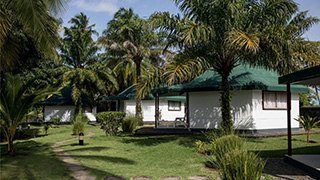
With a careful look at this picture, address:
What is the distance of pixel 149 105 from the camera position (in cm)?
2703

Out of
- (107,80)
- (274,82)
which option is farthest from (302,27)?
(107,80)

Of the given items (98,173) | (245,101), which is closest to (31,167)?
(98,173)

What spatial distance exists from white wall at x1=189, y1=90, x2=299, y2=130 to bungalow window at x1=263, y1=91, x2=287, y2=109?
0.98 ft

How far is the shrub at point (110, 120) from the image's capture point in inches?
564

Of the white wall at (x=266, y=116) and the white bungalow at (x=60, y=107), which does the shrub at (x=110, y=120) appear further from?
the white bungalow at (x=60, y=107)

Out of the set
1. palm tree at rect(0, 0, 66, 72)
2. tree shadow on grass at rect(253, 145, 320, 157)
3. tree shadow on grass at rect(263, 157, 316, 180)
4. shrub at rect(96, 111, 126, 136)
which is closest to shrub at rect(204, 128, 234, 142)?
tree shadow on grass at rect(263, 157, 316, 180)

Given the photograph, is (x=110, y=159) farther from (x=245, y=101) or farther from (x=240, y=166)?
(x=245, y=101)

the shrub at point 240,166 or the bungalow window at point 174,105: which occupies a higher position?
the bungalow window at point 174,105

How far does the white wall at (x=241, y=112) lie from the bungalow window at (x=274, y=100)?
0.98 ft

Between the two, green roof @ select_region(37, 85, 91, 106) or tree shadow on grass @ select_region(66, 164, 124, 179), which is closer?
tree shadow on grass @ select_region(66, 164, 124, 179)

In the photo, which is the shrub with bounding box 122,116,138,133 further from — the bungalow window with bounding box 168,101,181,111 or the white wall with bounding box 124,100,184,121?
the bungalow window with bounding box 168,101,181,111

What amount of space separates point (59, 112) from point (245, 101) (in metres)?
22.8

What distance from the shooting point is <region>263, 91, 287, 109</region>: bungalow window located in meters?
14.8

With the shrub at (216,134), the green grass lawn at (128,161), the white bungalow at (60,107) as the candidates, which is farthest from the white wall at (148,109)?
the shrub at (216,134)
